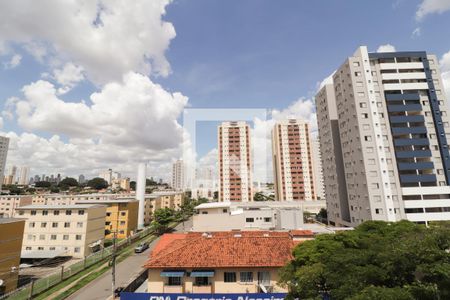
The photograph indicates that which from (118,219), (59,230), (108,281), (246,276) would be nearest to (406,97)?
(246,276)

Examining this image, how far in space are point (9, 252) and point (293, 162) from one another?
83.4 m

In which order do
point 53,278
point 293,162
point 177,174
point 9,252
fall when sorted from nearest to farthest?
point 9,252
point 53,278
point 293,162
point 177,174

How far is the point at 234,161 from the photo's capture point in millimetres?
92500

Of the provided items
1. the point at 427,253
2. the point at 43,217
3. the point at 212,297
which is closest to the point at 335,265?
the point at 427,253

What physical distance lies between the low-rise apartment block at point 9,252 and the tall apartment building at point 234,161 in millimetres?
66851

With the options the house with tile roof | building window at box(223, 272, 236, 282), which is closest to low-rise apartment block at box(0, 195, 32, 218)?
the house with tile roof

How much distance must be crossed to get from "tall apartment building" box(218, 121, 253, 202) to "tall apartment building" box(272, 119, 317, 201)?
38.5ft

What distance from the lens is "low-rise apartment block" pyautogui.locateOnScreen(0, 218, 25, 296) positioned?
2322 cm

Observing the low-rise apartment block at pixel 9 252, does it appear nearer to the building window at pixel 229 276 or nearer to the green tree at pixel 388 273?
the building window at pixel 229 276

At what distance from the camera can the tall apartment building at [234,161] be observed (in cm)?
8862

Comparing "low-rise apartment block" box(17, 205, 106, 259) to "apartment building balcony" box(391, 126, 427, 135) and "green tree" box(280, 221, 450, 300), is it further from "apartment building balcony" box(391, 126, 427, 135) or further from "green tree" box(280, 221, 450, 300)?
"apartment building balcony" box(391, 126, 427, 135)

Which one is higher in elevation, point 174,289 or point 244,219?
point 244,219

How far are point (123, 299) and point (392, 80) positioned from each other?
56409mm

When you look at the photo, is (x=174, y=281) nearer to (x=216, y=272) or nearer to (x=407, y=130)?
(x=216, y=272)
